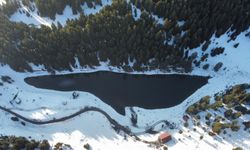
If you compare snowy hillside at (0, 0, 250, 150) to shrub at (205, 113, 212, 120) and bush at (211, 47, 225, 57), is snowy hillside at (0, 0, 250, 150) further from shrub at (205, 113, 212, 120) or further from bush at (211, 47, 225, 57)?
shrub at (205, 113, 212, 120)

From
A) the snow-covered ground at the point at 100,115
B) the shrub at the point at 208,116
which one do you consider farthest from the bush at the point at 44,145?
the shrub at the point at 208,116

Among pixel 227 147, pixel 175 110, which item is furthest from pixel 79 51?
pixel 227 147

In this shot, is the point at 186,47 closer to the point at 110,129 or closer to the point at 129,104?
the point at 129,104

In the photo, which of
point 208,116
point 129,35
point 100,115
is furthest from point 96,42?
point 208,116

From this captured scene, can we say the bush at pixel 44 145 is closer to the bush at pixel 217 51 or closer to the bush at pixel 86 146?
the bush at pixel 86 146

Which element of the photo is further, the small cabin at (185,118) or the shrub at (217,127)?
the small cabin at (185,118)

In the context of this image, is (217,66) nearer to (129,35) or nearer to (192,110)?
(192,110)

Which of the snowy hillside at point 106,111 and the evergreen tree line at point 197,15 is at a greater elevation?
the evergreen tree line at point 197,15

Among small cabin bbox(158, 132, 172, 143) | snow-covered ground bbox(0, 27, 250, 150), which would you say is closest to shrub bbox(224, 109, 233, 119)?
snow-covered ground bbox(0, 27, 250, 150)
